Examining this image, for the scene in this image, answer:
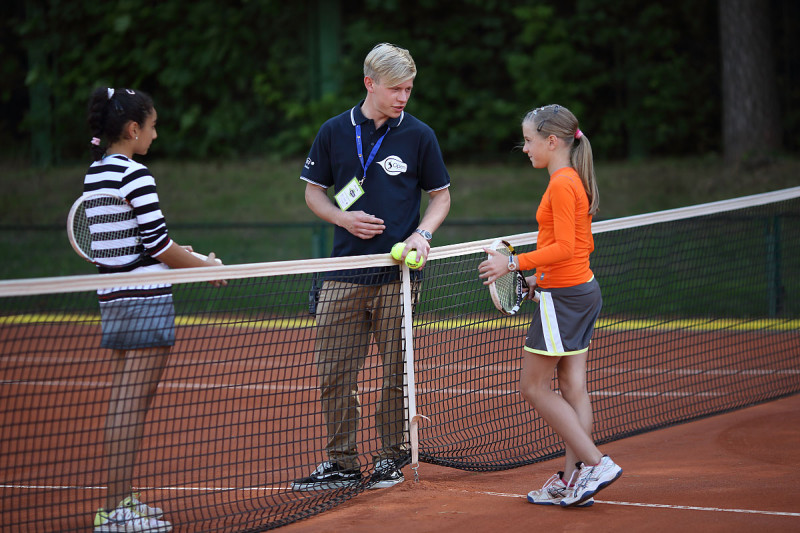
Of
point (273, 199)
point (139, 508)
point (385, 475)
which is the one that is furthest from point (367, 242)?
point (273, 199)

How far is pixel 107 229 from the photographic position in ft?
13.1

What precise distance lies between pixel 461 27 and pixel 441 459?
16.7 meters

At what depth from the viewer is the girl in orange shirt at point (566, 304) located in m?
4.24

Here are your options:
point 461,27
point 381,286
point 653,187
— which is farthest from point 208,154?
point 381,286

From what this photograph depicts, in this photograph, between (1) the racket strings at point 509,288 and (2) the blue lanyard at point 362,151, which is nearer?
(1) the racket strings at point 509,288

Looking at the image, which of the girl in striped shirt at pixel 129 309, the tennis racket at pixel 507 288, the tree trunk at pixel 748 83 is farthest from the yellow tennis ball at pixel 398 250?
the tree trunk at pixel 748 83

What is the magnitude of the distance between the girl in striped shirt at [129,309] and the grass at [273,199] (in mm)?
7964

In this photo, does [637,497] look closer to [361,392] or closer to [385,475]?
[385,475]

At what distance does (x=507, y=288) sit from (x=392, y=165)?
37.0 inches

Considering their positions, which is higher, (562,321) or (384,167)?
(384,167)

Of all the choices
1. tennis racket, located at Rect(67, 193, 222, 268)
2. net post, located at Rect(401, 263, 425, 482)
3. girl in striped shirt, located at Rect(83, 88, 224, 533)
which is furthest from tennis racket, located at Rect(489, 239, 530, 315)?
tennis racket, located at Rect(67, 193, 222, 268)

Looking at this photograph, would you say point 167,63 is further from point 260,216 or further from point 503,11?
point 503,11

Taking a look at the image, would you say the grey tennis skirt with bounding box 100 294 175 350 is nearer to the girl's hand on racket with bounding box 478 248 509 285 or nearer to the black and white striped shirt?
the black and white striped shirt

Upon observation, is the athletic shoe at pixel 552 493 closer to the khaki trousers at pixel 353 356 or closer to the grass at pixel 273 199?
the khaki trousers at pixel 353 356
